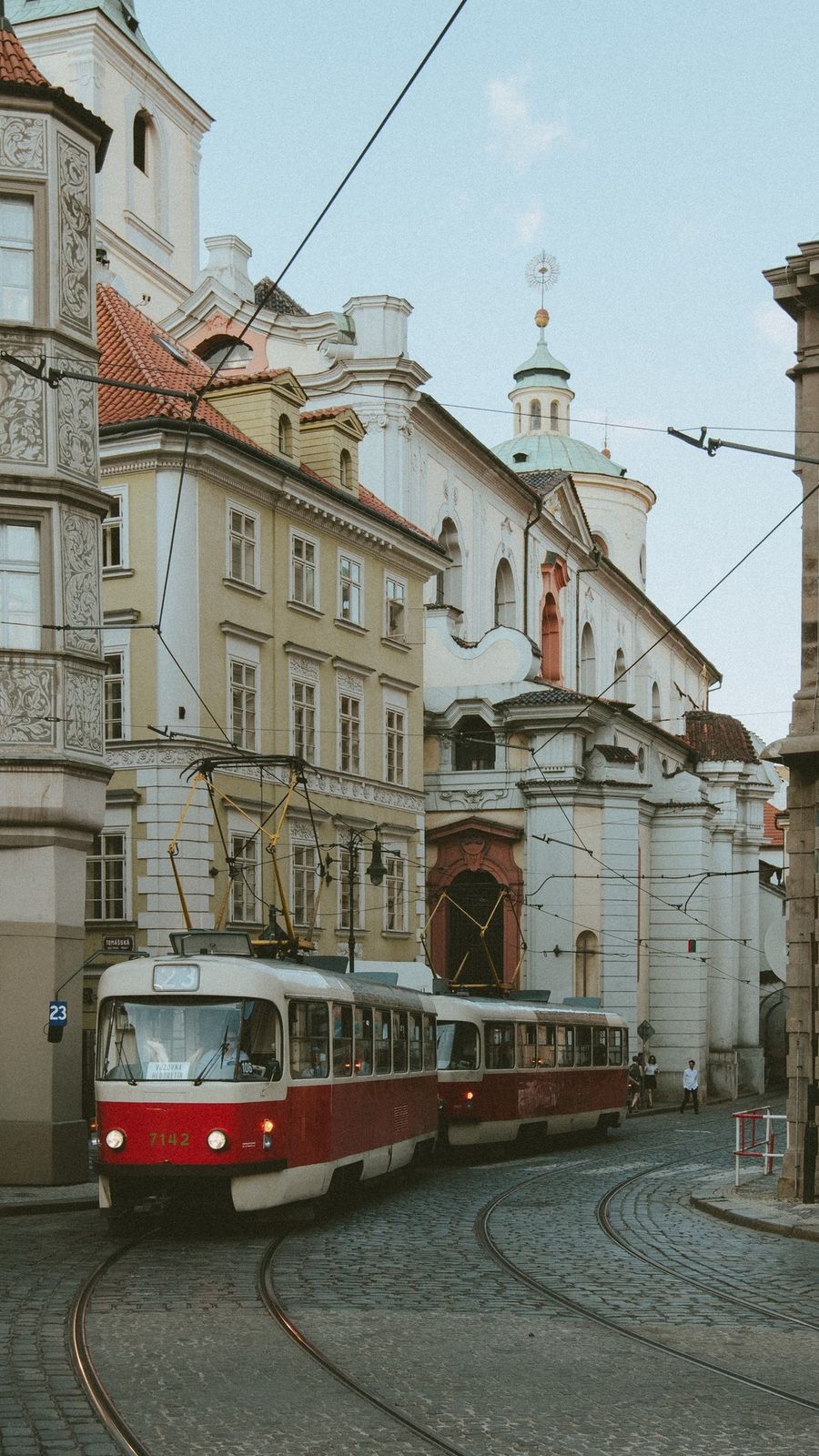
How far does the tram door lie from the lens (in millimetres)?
50281

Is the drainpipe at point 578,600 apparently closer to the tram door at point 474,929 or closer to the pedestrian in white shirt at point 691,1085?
the tram door at point 474,929

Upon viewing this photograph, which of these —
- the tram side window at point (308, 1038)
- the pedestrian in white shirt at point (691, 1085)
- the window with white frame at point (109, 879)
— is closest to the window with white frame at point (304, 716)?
the window with white frame at point (109, 879)

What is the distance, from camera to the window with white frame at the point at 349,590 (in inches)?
1583

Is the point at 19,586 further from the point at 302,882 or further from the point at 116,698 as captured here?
the point at 302,882

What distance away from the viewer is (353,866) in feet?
116

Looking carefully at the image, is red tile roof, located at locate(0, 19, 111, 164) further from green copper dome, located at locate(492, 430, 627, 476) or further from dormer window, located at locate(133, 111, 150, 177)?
green copper dome, located at locate(492, 430, 627, 476)

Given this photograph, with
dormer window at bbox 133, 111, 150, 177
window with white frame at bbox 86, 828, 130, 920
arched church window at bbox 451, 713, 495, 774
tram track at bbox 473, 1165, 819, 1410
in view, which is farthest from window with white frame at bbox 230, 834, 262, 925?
dormer window at bbox 133, 111, 150, 177

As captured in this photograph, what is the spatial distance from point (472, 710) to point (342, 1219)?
31.1 meters

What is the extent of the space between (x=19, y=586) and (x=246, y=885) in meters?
13.0

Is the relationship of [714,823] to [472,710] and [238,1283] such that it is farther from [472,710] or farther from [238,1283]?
[238,1283]

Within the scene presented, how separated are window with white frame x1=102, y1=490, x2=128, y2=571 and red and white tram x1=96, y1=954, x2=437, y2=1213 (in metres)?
16.6

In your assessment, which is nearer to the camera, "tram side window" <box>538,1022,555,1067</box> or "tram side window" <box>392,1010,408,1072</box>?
"tram side window" <box>392,1010,408,1072</box>

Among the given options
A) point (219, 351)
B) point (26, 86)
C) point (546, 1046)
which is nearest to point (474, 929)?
point (219, 351)

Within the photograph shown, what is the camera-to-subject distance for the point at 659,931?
58.3 metres
